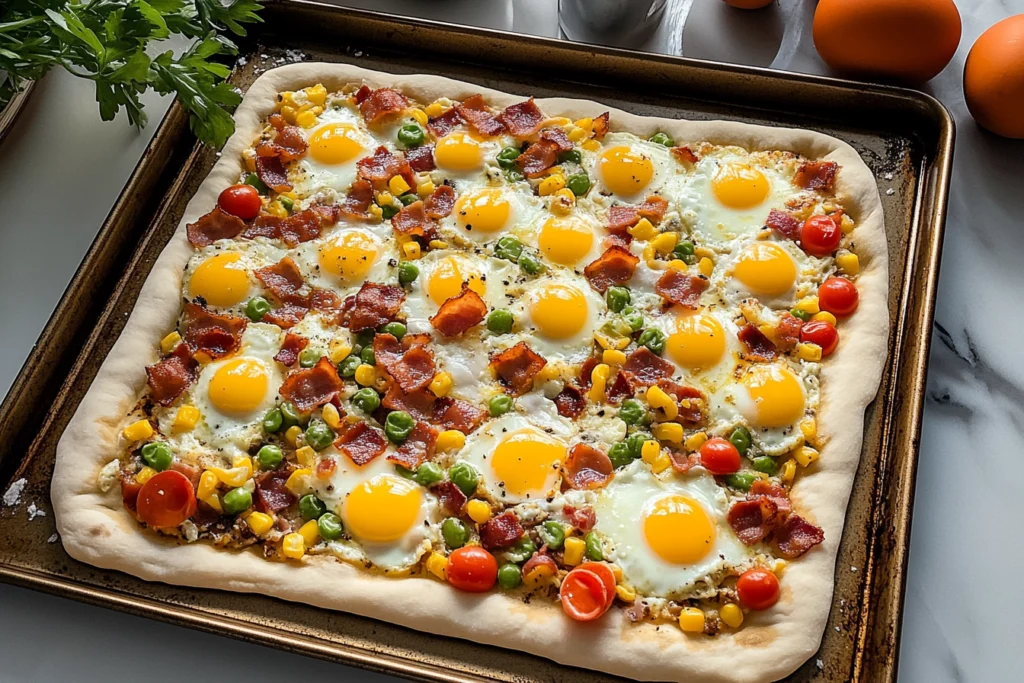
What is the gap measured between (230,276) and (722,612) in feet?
8.72

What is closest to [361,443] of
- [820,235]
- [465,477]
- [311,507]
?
[311,507]

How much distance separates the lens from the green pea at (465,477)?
3.69 meters

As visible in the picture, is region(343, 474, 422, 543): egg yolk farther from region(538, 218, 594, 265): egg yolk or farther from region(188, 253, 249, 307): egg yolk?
region(538, 218, 594, 265): egg yolk

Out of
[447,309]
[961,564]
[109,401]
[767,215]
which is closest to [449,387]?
[447,309]

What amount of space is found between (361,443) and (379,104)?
1.95 m

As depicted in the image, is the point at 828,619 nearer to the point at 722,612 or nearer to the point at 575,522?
the point at 722,612

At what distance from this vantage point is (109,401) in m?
3.87

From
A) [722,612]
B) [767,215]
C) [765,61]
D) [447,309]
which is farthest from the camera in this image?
[765,61]

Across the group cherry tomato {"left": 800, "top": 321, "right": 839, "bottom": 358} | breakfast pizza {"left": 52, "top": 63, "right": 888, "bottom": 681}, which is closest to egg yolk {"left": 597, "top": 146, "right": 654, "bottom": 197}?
breakfast pizza {"left": 52, "top": 63, "right": 888, "bottom": 681}

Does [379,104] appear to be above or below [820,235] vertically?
above

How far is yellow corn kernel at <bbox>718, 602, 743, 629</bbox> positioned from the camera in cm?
340

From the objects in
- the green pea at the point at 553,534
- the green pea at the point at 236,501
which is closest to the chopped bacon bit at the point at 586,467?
the green pea at the point at 553,534

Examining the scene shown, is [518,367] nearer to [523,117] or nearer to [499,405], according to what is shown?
[499,405]

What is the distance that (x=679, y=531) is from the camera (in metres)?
3.50
